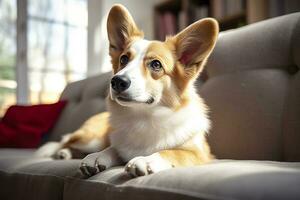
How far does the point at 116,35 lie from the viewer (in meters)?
1.41

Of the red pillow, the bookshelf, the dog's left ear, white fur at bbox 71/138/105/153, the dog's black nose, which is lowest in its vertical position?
the red pillow

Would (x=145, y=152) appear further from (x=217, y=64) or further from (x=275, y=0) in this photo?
(x=275, y=0)

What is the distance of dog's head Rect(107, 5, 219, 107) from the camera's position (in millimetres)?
1126

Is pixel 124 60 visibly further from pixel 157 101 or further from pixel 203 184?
pixel 203 184

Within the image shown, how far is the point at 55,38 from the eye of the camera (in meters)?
3.67

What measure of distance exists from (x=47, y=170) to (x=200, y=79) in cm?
92

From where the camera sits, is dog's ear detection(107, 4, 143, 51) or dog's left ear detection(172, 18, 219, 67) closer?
dog's left ear detection(172, 18, 219, 67)

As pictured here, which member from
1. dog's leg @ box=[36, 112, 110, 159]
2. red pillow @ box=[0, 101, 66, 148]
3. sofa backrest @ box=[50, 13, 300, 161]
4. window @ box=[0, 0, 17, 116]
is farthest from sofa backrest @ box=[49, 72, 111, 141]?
window @ box=[0, 0, 17, 116]

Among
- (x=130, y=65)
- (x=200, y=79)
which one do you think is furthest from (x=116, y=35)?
(x=200, y=79)

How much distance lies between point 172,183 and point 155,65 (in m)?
0.49

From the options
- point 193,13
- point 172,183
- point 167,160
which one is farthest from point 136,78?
point 193,13

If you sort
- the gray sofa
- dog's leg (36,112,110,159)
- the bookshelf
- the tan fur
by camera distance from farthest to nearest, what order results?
the bookshelf → dog's leg (36,112,110,159) → the tan fur → the gray sofa

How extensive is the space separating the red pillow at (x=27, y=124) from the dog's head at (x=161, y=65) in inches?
42.7

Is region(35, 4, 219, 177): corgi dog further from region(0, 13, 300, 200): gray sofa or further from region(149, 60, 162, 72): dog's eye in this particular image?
region(0, 13, 300, 200): gray sofa
